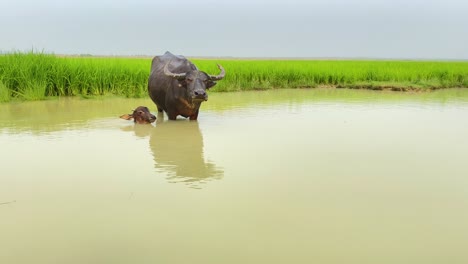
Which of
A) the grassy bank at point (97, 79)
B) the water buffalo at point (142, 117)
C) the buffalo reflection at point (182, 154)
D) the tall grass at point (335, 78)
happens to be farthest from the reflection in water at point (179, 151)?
the tall grass at point (335, 78)

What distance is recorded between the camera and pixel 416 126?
6.36 m

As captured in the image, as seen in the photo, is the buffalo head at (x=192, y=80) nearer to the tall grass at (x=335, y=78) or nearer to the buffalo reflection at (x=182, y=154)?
the buffalo reflection at (x=182, y=154)

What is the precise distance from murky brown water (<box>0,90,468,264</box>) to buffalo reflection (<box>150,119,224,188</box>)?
17 mm

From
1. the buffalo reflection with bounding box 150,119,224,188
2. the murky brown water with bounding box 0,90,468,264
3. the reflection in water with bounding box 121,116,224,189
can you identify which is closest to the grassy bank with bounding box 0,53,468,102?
the murky brown water with bounding box 0,90,468,264

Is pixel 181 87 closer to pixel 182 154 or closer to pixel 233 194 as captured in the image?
pixel 182 154

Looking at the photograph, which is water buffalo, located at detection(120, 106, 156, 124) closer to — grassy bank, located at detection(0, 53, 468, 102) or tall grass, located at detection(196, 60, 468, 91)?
grassy bank, located at detection(0, 53, 468, 102)

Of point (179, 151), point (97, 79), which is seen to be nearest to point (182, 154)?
point (179, 151)

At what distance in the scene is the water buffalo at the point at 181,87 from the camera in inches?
257

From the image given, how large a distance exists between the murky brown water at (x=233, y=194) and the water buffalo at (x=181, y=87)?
0.63 m

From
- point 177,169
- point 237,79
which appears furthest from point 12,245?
point 237,79

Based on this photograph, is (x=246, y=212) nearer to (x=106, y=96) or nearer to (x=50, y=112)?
(x=50, y=112)

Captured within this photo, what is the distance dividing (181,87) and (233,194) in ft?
12.5

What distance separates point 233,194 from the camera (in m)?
3.16

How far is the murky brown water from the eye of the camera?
230 cm
